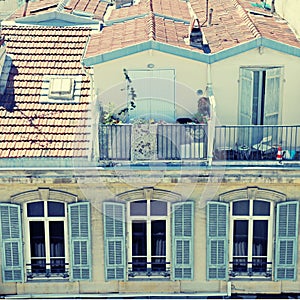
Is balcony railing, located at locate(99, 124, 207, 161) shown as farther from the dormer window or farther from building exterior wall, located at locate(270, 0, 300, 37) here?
building exterior wall, located at locate(270, 0, 300, 37)

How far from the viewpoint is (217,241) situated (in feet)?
64.3

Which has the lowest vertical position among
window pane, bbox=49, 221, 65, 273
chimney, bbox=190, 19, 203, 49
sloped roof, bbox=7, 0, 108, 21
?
window pane, bbox=49, 221, 65, 273

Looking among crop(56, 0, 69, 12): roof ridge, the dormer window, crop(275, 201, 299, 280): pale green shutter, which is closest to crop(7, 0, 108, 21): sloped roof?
crop(56, 0, 69, 12): roof ridge

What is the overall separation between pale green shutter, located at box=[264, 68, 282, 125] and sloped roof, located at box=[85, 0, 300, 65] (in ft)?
2.52

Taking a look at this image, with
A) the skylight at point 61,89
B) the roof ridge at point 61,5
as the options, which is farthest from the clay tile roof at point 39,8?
the skylight at point 61,89

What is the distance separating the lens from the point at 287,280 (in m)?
19.9

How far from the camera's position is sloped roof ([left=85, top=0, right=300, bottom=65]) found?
1972cm

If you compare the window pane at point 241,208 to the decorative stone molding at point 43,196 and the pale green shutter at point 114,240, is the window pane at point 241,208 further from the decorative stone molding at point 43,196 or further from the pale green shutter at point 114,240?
the decorative stone molding at point 43,196

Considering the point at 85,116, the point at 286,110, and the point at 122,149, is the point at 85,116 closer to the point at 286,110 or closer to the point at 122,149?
the point at 122,149

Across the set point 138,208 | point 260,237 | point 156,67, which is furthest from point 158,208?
point 156,67

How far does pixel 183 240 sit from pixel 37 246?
395 centimetres

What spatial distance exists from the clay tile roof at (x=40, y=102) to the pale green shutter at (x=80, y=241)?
1.50 m

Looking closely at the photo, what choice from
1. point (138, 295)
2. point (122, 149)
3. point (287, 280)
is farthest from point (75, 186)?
point (287, 280)

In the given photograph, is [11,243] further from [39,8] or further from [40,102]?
[39,8]
